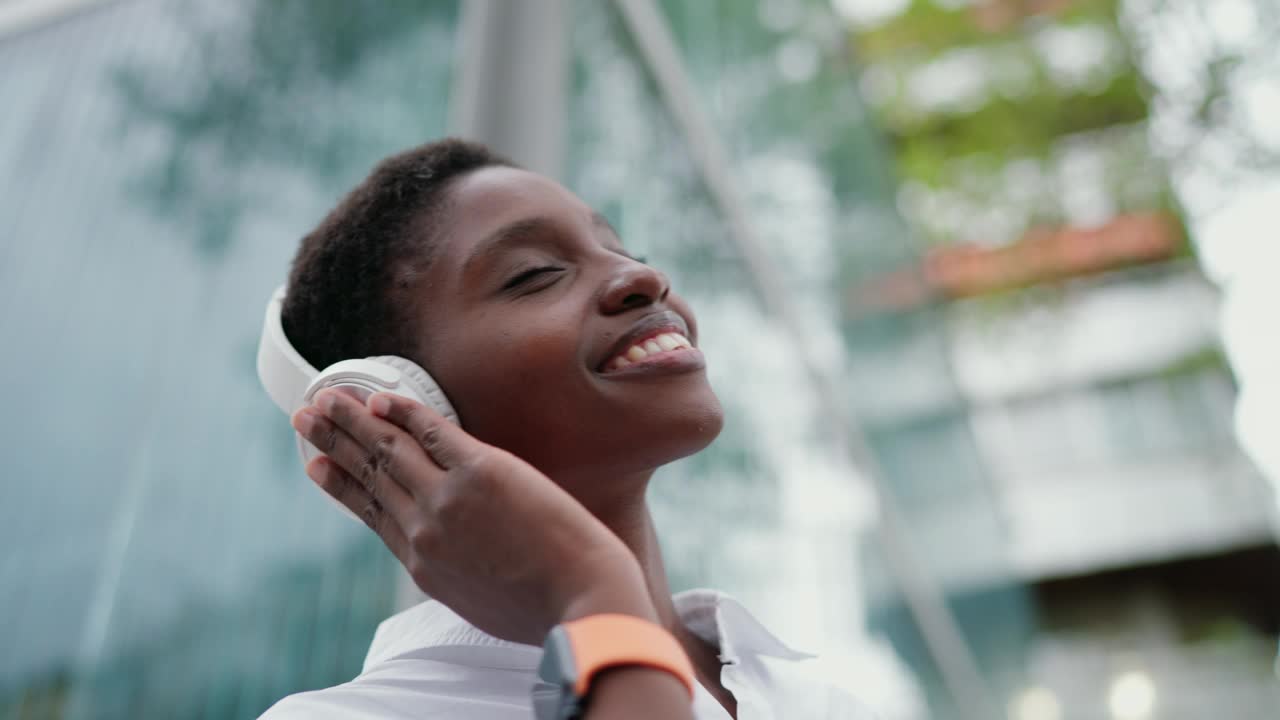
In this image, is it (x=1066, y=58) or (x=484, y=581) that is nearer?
(x=484, y=581)

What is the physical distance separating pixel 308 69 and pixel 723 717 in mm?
1166

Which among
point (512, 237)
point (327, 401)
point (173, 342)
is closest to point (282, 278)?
point (173, 342)

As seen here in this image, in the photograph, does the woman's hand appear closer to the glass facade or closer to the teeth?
the teeth

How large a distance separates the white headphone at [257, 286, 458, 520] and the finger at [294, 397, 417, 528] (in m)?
0.03

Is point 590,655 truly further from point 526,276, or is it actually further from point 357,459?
point 526,276

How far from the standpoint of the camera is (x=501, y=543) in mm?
754

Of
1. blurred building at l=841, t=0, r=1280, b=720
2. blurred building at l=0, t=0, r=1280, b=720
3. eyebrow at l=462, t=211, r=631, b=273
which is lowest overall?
blurred building at l=841, t=0, r=1280, b=720

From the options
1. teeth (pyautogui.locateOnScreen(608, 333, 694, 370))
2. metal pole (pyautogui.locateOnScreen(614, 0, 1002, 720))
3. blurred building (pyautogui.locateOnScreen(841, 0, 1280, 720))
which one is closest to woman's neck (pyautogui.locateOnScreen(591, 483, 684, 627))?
teeth (pyautogui.locateOnScreen(608, 333, 694, 370))

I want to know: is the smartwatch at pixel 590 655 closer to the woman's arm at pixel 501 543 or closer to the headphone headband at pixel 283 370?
the woman's arm at pixel 501 543

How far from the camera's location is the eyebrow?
3.39 feet

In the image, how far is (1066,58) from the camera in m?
7.96

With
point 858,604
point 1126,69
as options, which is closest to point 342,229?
point 858,604

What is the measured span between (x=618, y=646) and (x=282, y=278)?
1008 mm

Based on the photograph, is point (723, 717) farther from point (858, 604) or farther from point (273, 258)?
point (858, 604)
